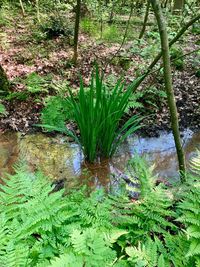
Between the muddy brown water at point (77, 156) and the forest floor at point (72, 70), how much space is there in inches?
10.6

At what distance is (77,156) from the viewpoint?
3379mm

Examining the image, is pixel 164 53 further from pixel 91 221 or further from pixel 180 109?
pixel 180 109

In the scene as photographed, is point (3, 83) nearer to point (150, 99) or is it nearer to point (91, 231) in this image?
point (150, 99)

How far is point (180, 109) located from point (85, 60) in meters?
2.30

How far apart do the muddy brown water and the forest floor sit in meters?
0.27

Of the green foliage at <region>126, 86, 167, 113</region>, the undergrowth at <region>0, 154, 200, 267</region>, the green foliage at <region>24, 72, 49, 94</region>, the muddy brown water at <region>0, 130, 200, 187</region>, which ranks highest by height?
the undergrowth at <region>0, 154, 200, 267</region>

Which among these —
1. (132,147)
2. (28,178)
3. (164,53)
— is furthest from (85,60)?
(28,178)

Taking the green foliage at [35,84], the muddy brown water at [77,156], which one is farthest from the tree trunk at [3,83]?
the muddy brown water at [77,156]

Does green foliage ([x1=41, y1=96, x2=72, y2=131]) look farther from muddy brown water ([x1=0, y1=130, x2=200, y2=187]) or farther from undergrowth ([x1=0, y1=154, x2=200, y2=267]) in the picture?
undergrowth ([x1=0, y1=154, x2=200, y2=267])

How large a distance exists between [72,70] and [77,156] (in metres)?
2.61

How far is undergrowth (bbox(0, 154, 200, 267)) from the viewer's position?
1.38 meters

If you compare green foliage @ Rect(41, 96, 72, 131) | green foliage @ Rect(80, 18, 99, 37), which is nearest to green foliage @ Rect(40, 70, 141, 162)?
green foliage @ Rect(41, 96, 72, 131)

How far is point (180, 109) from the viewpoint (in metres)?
4.65

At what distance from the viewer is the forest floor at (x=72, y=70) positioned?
4281 mm
